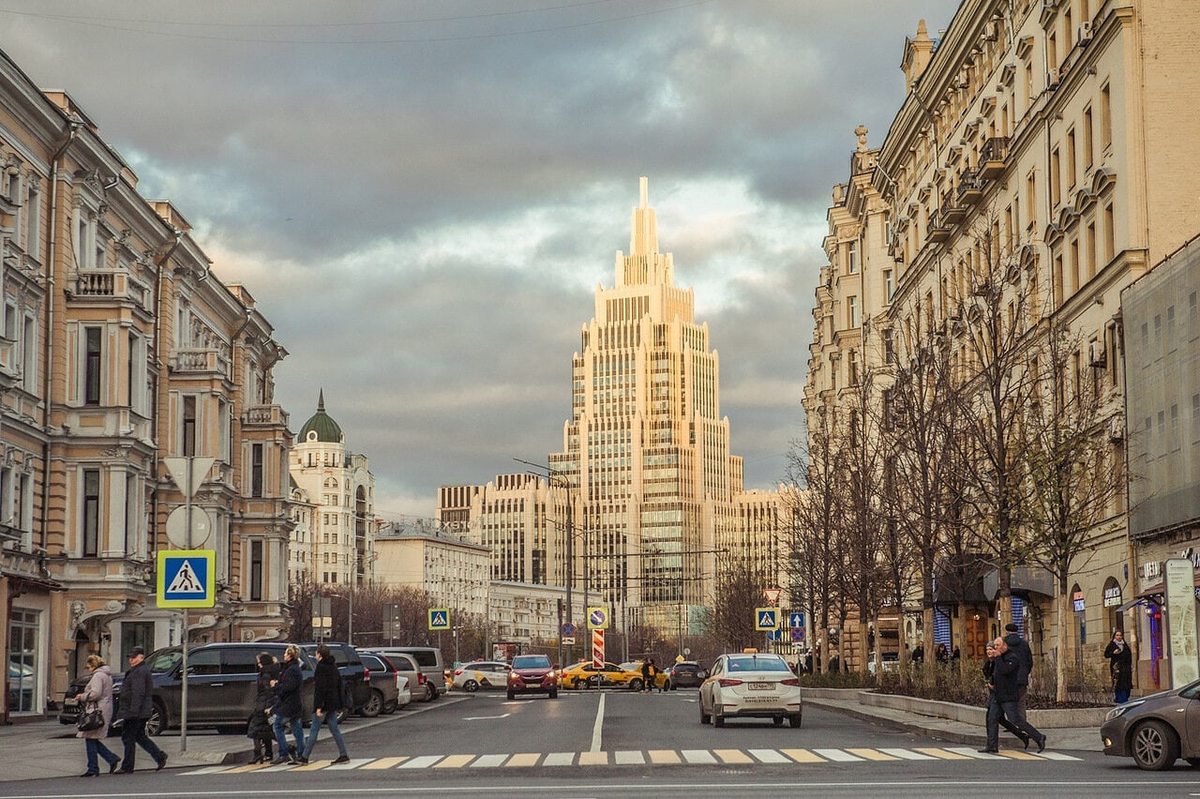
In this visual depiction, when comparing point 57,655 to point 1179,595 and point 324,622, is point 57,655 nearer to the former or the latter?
point 324,622

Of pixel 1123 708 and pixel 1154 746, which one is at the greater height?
pixel 1123 708

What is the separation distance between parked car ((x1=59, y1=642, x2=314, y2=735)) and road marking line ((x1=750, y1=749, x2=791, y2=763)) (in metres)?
12.4

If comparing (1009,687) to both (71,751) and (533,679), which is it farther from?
(533,679)

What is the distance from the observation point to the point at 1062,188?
49.1m

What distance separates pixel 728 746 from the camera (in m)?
25.9

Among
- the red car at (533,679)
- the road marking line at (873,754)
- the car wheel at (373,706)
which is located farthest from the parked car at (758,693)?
the red car at (533,679)

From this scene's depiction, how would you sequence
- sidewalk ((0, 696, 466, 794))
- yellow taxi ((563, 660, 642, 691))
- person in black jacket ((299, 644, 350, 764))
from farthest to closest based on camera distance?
yellow taxi ((563, 660, 642, 691)) → person in black jacket ((299, 644, 350, 764)) → sidewalk ((0, 696, 466, 794))

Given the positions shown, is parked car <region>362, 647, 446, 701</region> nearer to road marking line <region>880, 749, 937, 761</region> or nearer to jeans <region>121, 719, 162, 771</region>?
jeans <region>121, 719, 162, 771</region>

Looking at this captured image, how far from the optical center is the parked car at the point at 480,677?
79688mm

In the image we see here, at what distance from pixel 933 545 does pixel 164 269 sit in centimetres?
3046

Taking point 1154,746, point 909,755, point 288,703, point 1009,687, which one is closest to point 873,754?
point 909,755

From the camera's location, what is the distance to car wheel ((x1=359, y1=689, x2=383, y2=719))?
4445cm

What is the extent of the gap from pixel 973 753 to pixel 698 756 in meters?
3.88

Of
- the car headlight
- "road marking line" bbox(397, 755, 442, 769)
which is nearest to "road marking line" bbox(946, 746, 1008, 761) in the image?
the car headlight
